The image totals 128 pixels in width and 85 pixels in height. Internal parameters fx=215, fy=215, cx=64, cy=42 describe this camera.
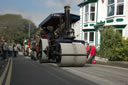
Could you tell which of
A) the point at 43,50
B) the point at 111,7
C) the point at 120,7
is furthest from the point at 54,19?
the point at 111,7

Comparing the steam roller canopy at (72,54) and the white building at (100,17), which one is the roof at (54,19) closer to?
the steam roller canopy at (72,54)

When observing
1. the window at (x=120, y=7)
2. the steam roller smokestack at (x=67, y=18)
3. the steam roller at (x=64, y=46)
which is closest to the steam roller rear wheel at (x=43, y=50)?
the steam roller at (x=64, y=46)

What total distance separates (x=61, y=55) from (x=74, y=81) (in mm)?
3094

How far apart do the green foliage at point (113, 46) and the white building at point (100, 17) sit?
3811mm

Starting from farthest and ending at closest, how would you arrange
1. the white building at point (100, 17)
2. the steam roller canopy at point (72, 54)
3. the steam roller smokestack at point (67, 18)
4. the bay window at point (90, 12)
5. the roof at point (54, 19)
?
the bay window at point (90, 12)
the white building at point (100, 17)
the roof at point (54, 19)
the steam roller smokestack at point (67, 18)
the steam roller canopy at point (72, 54)

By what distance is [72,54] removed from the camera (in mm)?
10102

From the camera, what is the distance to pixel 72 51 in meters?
10.1

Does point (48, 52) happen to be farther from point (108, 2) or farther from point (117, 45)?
point (108, 2)

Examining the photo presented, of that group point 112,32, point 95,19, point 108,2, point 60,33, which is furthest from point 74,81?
point 95,19

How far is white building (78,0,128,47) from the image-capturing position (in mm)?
19812

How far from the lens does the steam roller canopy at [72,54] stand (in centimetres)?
1003

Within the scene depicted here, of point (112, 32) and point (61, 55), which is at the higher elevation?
point (112, 32)

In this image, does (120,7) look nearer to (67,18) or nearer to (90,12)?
(90,12)

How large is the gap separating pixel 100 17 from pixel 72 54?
13740mm
